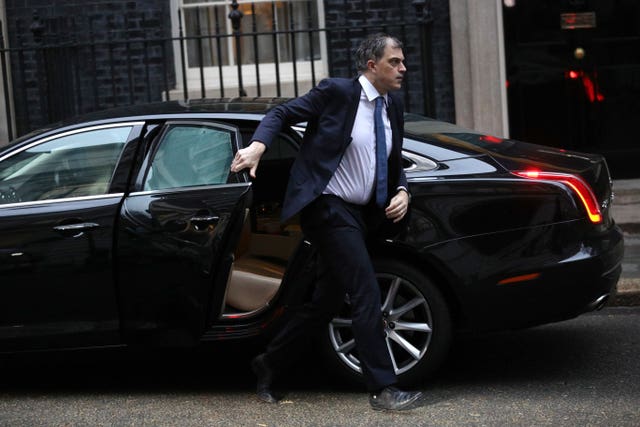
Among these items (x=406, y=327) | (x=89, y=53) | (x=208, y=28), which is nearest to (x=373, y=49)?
(x=406, y=327)

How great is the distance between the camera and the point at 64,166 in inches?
233

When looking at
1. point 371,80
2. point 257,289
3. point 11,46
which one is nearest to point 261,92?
point 11,46

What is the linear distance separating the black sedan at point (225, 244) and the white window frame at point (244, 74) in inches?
190

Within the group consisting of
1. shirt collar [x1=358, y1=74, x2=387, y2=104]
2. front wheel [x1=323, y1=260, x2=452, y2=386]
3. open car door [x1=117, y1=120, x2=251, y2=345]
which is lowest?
front wheel [x1=323, y1=260, x2=452, y2=386]

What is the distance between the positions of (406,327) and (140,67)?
19.2ft

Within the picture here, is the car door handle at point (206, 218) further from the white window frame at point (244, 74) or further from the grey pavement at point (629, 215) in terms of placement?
the white window frame at point (244, 74)

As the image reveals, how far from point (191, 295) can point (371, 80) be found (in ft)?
4.23

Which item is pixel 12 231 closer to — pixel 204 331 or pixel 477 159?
pixel 204 331

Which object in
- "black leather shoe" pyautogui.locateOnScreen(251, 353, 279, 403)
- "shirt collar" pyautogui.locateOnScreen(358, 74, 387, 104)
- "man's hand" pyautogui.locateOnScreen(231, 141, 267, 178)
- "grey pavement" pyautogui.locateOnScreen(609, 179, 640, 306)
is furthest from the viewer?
"grey pavement" pyautogui.locateOnScreen(609, 179, 640, 306)

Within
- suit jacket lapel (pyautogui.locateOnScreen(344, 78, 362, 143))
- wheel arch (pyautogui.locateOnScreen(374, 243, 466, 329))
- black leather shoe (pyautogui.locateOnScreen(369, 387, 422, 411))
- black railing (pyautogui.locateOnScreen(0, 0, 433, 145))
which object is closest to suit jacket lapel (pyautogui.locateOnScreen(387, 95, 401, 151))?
suit jacket lapel (pyautogui.locateOnScreen(344, 78, 362, 143))

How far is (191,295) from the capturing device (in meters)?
5.57

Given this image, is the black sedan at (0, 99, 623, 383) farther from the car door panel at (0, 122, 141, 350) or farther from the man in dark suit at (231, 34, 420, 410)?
the man in dark suit at (231, 34, 420, 410)

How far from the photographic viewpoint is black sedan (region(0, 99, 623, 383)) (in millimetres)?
5465

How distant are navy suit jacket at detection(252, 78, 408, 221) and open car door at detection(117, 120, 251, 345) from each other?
33 cm
